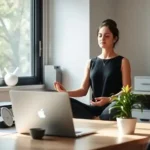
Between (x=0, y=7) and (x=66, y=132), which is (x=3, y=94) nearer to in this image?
(x=0, y=7)

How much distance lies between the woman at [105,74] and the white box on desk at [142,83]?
0.96 metres

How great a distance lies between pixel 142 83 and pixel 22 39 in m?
1.46

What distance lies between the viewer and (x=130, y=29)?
209 inches

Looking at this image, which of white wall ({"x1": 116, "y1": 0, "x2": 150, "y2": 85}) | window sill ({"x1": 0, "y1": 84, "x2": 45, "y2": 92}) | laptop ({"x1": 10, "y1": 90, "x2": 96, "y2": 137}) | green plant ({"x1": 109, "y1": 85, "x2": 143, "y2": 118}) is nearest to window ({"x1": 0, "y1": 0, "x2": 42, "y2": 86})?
window sill ({"x1": 0, "y1": 84, "x2": 45, "y2": 92})

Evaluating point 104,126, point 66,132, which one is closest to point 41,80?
point 104,126

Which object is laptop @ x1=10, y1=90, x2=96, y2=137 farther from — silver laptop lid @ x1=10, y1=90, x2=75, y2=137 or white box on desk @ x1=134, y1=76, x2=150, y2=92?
white box on desk @ x1=134, y1=76, x2=150, y2=92

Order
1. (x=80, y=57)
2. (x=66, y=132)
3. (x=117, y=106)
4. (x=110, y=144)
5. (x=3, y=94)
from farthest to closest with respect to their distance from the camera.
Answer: (x=80, y=57) < (x=3, y=94) < (x=117, y=106) < (x=66, y=132) < (x=110, y=144)

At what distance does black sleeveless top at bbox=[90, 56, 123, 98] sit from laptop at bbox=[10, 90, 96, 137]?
158cm

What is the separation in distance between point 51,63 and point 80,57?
43cm

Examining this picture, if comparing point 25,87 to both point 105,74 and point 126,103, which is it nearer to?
point 105,74

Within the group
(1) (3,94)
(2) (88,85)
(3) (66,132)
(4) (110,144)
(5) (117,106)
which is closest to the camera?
(4) (110,144)

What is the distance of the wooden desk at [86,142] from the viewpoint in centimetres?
200

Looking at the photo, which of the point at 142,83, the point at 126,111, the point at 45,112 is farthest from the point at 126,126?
the point at 142,83

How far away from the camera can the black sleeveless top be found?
396cm
